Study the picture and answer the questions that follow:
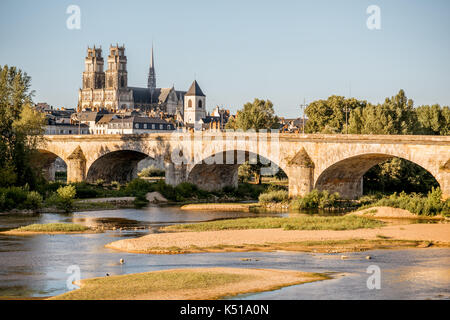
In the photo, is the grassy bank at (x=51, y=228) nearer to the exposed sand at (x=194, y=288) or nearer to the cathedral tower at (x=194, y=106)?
the exposed sand at (x=194, y=288)

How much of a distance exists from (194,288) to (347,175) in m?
37.0

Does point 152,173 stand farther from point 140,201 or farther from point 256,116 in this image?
point 140,201

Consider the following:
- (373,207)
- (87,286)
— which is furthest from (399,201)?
(87,286)

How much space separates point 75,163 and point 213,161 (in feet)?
59.8


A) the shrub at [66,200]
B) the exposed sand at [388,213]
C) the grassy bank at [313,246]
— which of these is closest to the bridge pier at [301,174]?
the exposed sand at [388,213]

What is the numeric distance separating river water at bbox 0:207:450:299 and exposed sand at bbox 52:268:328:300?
2.53ft

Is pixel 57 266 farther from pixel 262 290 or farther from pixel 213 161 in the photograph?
pixel 213 161

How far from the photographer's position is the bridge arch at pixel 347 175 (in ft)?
192

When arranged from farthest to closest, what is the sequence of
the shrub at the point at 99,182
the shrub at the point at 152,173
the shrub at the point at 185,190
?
the shrub at the point at 152,173
the shrub at the point at 99,182
the shrub at the point at 185,190

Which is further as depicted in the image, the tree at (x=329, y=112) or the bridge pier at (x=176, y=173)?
the tree at (x=329, y=112)

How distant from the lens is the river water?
2588 centimetres

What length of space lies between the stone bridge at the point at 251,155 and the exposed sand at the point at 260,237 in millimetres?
10266

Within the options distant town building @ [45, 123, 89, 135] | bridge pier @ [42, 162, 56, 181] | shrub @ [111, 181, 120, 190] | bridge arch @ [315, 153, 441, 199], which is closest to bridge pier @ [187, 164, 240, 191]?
shrub @ [111, 181, 120, 190]
